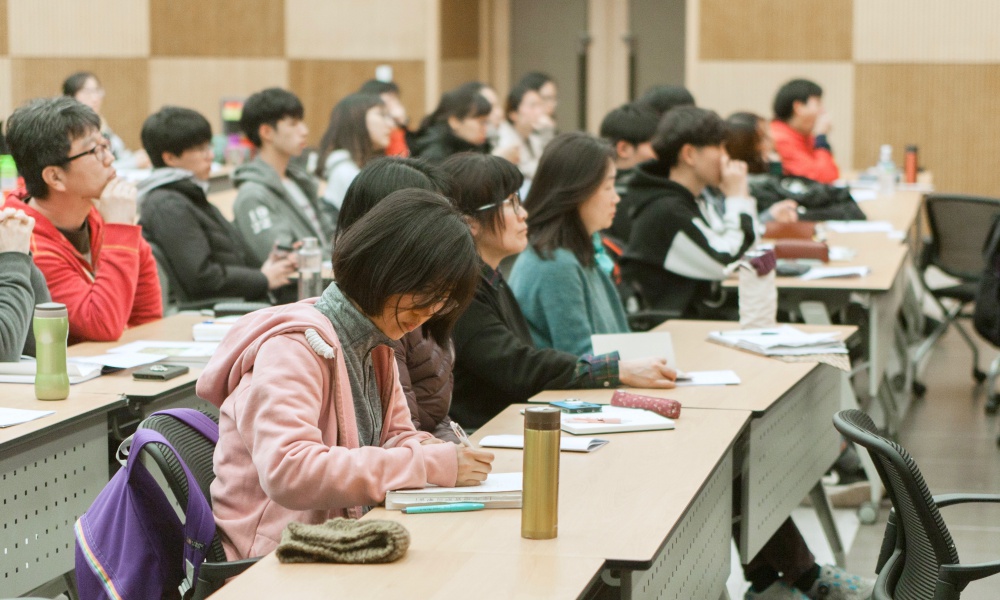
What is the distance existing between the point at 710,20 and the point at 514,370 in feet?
23.4

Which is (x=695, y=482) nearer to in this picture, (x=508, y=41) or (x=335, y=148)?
(x=335, y=148)

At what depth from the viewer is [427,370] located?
103 inches

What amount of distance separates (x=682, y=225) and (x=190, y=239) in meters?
1.76

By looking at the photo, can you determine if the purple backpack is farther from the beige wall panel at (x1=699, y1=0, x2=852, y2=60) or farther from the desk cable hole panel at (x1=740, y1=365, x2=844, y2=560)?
the beige wall panel at (x1=699, y1=0, x2=852, y2=60)

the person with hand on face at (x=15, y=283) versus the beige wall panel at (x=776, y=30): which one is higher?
the beige wall panel at (x=776, y=30)

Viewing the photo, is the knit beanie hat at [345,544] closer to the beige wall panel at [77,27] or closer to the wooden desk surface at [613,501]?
the wooden desk surface at [613,501]

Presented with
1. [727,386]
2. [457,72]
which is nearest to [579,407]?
[727,386]

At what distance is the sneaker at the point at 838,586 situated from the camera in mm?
3193

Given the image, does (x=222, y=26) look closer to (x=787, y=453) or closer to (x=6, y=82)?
(x=6, y=82)

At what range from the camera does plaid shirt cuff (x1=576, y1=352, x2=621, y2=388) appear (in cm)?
299

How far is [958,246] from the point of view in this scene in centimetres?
614

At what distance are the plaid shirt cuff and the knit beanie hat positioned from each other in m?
1.32

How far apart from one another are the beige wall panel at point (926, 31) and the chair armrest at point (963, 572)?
7780 mm

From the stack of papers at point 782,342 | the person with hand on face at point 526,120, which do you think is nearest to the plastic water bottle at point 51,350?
the stack of papers at point 782,342
